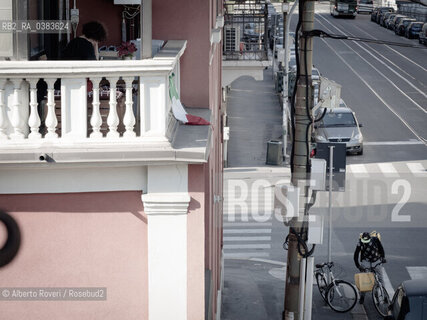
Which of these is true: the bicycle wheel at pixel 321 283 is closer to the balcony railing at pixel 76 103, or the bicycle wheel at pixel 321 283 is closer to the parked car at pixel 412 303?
the parked car at pixel 412 303

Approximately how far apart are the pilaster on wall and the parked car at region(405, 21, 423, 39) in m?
69.4

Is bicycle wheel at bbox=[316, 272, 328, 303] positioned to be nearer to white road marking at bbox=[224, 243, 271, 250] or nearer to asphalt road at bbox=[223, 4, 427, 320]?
asphalt road at bbox=[223, 4, 427, 320]

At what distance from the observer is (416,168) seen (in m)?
35.7

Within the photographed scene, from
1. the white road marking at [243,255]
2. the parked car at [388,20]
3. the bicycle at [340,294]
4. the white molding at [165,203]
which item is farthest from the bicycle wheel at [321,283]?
the parked car at [388,20]

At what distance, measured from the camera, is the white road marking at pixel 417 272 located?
2299 cm

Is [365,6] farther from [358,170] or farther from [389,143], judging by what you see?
[358,170]

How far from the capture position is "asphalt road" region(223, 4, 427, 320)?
22.1 m

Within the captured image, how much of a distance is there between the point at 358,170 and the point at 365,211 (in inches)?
228

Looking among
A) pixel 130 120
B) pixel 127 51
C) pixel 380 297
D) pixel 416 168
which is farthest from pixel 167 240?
pixel 416 168

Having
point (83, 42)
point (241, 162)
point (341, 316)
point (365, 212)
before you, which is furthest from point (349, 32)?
point (83, 42)

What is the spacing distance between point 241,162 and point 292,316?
2056 centimetres

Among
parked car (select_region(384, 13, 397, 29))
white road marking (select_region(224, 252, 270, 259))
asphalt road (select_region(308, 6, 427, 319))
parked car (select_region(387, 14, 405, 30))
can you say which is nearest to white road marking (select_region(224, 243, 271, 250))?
white road marking (select_region(224, 252, 270, 259))

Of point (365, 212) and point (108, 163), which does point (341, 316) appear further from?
point (108, 163)

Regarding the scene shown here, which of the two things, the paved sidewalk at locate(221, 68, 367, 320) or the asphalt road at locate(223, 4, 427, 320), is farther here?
the asphalt road at locate(223, 4, 427, 320)
